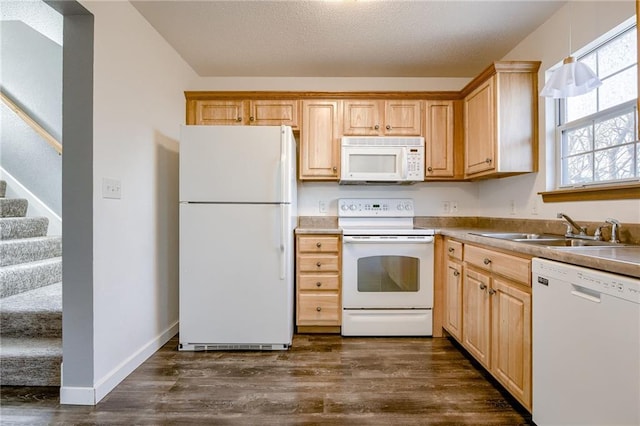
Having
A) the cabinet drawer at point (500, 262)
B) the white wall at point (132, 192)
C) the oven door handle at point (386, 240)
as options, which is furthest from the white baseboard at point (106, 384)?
the cabinet drawer at point (500, 262)

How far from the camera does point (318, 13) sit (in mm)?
2100

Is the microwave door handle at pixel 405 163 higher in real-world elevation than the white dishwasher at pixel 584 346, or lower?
higher

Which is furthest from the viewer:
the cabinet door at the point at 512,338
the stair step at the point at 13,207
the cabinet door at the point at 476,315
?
the stair step at the point at 13,207

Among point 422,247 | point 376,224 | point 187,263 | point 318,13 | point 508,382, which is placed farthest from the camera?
point 376,224

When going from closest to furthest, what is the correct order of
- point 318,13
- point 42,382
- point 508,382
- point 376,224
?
1. point 508,382
2. point 42,382
3. point 318,13
4. point 376,224

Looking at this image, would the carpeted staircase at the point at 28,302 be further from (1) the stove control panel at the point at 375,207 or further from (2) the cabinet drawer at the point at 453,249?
(2) the cabinet drawer at the point at 453,249

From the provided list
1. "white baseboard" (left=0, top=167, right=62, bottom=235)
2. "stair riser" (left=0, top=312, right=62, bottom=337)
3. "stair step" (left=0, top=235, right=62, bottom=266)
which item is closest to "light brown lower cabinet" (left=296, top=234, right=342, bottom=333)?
"stair riser" (left=0, top=312, right=62, bottom=337)

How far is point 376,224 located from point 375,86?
139 cm

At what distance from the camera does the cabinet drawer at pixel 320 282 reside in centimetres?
261

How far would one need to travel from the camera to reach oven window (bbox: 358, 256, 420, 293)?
8.43 feet

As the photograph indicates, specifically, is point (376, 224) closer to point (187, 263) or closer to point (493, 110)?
point (493, 110)

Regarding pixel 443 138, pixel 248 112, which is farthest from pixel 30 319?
pixel 443 138

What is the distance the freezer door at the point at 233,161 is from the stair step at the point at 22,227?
1560 millimetres

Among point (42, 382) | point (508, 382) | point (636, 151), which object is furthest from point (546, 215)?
point (42, 382)
